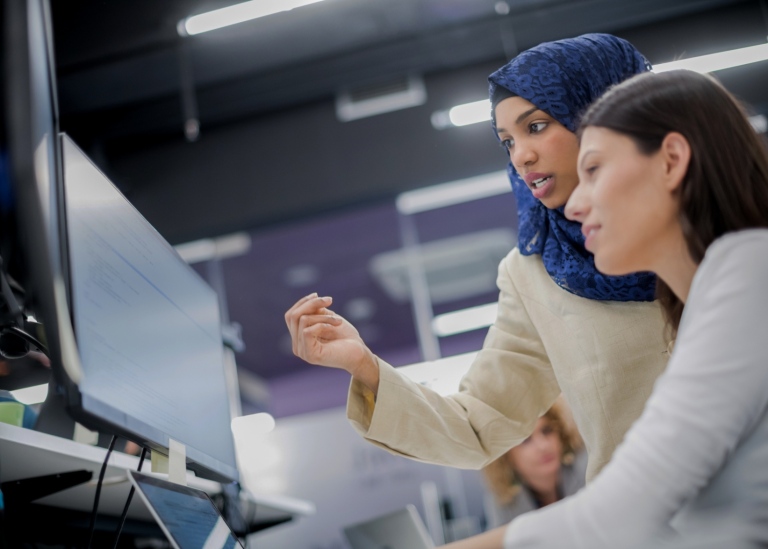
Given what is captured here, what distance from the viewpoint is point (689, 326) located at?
87 cm

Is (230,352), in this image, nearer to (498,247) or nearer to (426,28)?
(426,28)

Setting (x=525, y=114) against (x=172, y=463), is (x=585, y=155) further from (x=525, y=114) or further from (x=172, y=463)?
(x=172, y=463)

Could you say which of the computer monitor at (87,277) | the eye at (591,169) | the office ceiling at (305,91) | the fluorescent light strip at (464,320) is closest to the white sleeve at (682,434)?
the eye at (591,169)

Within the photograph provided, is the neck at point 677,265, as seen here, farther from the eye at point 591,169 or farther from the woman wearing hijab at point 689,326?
the eye at point 591,169

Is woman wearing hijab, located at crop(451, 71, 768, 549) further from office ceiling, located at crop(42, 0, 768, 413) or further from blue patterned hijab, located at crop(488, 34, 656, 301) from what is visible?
Result: office ceiling, located at crop(42, 0, 768, 413)

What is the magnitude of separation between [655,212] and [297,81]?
12.9 feet

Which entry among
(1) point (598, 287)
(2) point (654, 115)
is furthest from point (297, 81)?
(2) point (654, 115)

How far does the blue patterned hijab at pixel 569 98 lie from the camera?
4.86 ft

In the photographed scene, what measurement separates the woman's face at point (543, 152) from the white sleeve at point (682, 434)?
0.69 metres

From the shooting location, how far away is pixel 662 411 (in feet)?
2.68

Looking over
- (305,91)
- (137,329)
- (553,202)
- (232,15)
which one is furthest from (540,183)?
(305,91)

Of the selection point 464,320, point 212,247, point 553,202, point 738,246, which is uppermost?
point 212,247

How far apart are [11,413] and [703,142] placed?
120 cm

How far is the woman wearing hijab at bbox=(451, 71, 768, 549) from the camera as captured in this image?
799mm
